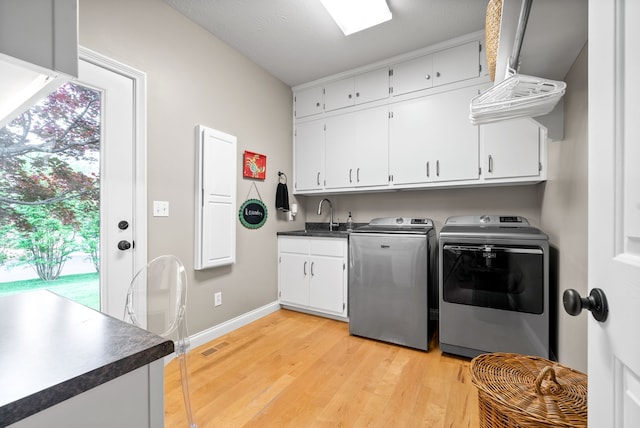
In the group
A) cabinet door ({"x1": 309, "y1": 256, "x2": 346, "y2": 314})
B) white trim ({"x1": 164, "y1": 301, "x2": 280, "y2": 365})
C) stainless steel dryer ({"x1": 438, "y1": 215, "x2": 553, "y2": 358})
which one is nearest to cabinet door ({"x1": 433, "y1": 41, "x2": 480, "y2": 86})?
stainless steel dryer ({"x1": 438, "y1": 215, "x2": 553, "y2": 358})

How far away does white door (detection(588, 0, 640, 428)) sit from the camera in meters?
0.48

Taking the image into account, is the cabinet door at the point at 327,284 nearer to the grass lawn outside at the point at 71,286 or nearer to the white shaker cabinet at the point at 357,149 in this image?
the white shaker cabinet at the point at 357,149

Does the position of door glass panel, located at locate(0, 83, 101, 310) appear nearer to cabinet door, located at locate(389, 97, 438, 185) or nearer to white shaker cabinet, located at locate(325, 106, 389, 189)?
white shaker cabinet, located at locate(325, 106, 389, 189)

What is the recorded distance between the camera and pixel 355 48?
8.68 ft

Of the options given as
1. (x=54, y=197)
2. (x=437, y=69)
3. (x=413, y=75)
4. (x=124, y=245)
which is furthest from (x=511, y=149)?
(x=54, y=197)

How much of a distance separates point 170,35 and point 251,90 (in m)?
0.86

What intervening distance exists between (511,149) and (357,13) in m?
1.63

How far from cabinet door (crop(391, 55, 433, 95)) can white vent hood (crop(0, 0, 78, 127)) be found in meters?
2.71

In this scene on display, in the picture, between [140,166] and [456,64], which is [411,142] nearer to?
[456,64]

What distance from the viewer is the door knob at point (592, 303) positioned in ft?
1.83

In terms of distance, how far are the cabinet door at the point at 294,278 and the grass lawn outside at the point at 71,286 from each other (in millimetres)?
1707

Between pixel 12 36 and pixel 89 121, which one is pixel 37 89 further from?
pixel 89 121

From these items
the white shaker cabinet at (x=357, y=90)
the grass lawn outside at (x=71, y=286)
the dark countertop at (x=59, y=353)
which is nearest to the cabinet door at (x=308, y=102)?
the white shaker cabinet at (x=357, y=90)

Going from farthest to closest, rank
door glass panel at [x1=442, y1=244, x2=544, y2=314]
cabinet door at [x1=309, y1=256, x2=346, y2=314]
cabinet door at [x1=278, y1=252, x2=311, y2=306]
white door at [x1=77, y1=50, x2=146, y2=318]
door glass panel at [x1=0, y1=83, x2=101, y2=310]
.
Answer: cabinet door at [x1=278, y1=252, x2=311, y2=306] < cabinet door at [x1=309, y1=256, x2=346, y2=314] < door glass panel at [x1=442, y1=244, x2=544, y2=314] < white door at [x1=77, y1=50, x2=146, y2=318] < door glass panel at [x1=0, y1=83, x2=101, y2=310]
